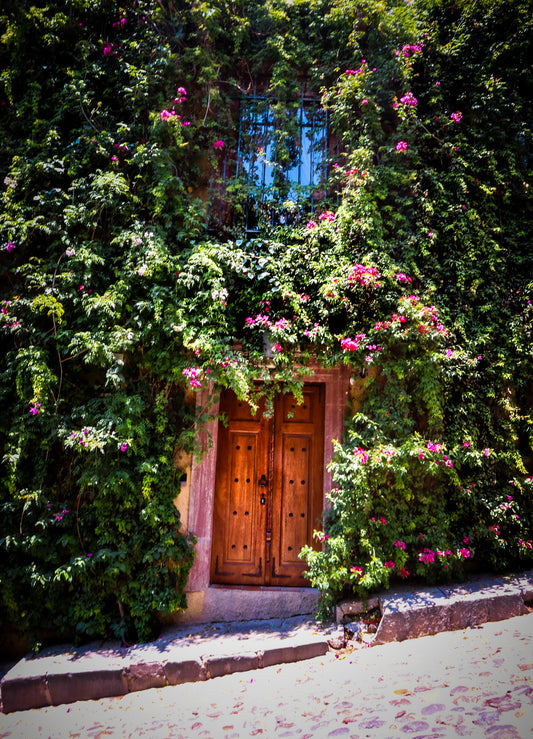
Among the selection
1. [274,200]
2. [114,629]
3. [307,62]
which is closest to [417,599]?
[114,629]

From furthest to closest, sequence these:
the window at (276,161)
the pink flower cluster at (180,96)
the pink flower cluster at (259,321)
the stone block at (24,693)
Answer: the window at (276,161)
the pink flower cluster at (180,96)
the pink flower cluster at (259,321)
the stone block at (24,693)

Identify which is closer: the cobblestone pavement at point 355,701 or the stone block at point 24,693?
the cobblestone pavement at point 355,701

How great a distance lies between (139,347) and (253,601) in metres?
2.89

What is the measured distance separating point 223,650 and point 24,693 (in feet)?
5.16

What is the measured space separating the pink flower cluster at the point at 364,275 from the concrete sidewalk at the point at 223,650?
115 inches

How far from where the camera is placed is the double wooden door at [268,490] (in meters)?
4.63

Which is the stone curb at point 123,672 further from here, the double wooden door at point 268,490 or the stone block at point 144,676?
the double wooden door at point 268,490

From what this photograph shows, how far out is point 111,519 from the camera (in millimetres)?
4035

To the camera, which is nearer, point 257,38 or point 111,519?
point 111,519

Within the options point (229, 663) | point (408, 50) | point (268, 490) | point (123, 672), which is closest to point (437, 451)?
point (268, 490)

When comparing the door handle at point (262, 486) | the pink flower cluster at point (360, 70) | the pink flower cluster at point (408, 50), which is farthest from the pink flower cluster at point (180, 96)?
the door handle at point (262, 486)

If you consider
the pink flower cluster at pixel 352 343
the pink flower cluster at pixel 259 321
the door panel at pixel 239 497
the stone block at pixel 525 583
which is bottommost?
the stone block at pixel 525 583

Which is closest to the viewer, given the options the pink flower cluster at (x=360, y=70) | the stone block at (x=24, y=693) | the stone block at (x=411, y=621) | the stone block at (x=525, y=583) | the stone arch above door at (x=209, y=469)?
the stone block at (x=24, y=693)

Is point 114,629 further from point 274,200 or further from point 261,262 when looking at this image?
point 274,200
